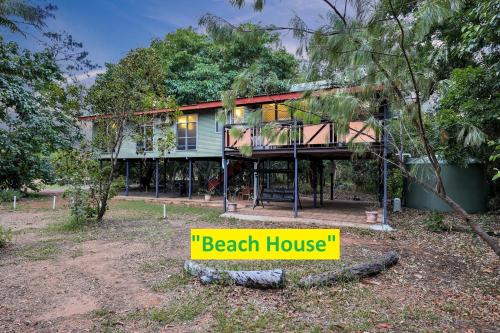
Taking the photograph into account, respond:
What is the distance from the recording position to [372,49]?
10.8 feet

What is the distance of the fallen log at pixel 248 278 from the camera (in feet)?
14.8

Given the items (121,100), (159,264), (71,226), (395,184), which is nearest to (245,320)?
(159,264)

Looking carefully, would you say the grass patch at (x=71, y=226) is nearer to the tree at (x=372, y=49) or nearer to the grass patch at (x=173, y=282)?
the grass patch at (x=173, y=282)

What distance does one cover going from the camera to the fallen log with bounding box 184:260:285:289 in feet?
14.8

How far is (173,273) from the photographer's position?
5.25 m

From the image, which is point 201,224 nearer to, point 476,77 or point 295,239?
point 295,239

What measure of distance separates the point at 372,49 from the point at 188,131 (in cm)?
1370

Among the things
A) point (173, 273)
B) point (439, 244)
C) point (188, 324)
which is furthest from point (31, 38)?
point (439, 244)

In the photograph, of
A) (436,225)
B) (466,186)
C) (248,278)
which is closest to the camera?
(248,278)

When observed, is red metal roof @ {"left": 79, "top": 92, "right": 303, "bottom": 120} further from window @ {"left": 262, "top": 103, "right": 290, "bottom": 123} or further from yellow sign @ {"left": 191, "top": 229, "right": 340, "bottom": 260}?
yellow sign @ {"left": 191, "top": 229, "right": 340, "bottom": 260}

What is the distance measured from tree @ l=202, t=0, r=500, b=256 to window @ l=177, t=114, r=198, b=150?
12.8 m

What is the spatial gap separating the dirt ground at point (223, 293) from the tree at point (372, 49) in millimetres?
1273

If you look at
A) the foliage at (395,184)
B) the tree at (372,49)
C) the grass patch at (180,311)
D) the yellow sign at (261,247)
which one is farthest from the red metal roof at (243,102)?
the foliage at (395,184)

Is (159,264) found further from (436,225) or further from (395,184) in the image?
(395,184)
